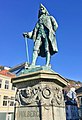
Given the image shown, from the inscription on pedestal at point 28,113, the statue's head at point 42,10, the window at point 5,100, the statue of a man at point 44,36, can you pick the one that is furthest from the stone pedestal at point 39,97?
the window at point 5,100

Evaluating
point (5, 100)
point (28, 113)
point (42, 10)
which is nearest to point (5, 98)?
point (5, 100)

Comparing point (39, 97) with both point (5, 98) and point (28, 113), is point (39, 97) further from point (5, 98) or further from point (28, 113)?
point (5, 98)

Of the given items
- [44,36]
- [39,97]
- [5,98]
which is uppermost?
[44,36]

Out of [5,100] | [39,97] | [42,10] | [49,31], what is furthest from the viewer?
[5,100]

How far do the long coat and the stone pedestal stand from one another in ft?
4.17

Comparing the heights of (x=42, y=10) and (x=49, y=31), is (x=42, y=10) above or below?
above

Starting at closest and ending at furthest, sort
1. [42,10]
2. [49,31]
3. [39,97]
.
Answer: [39,97]
[49,31]
[42,10]

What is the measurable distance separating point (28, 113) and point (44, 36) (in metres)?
2.92

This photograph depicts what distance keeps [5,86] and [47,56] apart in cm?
2790

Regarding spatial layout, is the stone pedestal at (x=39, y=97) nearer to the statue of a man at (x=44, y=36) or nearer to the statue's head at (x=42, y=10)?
the statue of a man at (x=44, y=36)

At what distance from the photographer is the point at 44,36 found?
7.61m

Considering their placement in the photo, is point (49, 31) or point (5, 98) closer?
point (49, 31)

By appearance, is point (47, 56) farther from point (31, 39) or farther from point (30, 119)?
point (30, 119)

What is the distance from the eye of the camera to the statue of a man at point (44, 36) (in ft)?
24.4
